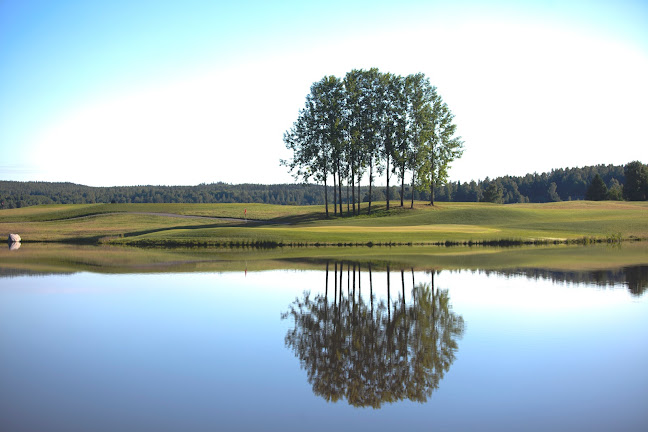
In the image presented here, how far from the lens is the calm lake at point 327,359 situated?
9812mm

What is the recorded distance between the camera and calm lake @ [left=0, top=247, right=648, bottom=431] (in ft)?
32.2

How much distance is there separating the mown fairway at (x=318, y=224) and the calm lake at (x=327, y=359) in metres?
30.0

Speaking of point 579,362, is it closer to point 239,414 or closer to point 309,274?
point 239,414

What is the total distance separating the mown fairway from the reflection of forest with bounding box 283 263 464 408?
102 ft

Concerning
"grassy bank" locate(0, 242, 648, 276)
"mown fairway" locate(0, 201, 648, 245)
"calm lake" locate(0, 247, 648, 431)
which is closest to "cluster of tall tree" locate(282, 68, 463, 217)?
"mown fairway" locate(0, 201, 648, 245)

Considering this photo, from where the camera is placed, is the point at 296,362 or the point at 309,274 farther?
the point at 309,274

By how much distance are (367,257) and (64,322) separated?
23548 millimetres

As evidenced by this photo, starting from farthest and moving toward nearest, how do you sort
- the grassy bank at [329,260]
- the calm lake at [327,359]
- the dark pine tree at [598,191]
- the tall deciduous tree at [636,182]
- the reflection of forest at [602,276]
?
the dark pine tree at [598,191] < the tall deciduous tree at [636,182] < the grassy bank at [329,260] < the reflection of forest at [602,276] < the calm lake at [327,359]

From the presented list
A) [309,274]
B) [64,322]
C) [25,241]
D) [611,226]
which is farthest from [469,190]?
[64,322]

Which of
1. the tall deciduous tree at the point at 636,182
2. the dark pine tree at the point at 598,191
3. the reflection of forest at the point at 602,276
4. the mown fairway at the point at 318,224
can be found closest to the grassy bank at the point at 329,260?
the reflection of forest at the point at 602,276

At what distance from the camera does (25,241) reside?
62.5m

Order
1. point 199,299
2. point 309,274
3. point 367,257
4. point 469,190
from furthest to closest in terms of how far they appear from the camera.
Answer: point 469,190 < point 367,257 < point 309,274 < point 199,299

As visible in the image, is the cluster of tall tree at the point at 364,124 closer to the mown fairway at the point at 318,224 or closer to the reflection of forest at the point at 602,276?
the mown fairway at the point at 318,224

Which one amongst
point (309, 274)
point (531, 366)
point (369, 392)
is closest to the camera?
point (369, 392)
